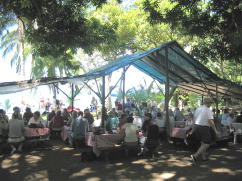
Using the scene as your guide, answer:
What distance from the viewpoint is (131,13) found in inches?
815

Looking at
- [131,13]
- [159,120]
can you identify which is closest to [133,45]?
[131,13]

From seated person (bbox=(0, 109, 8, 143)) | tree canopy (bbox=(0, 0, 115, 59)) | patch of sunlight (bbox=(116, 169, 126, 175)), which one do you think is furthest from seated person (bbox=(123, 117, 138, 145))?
seated person (bbox=(0, 109, 8, 143))

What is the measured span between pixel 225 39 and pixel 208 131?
5329mm

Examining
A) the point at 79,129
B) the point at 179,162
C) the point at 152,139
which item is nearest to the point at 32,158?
the point at 79,129

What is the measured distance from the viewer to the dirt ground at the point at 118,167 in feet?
17.3

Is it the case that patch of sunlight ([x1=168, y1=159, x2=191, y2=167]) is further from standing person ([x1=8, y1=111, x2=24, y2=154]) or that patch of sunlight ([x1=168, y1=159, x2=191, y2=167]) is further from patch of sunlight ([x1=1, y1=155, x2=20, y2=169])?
standing person ([x1=8, y1=111, x2=24, y2=154])

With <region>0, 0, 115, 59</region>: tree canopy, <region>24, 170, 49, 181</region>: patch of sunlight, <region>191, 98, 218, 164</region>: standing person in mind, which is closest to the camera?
<region>24, 170, 49, 181</region>: patch of sunlight

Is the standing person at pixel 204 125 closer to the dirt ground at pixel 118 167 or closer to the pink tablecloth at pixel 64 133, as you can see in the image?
the dirt ground at pixel 118 167

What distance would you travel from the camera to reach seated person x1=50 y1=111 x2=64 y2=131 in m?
9.78

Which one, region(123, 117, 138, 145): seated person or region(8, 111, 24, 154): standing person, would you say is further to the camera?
region(8, 111, 24, 154): standing person

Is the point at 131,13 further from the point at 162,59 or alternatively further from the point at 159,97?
the point at 162,59

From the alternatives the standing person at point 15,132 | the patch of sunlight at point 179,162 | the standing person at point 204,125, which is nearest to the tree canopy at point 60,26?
the standing person at point 15,132

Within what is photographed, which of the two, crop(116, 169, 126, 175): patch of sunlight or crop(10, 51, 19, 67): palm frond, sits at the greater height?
crop(10, 51, 19, 67): palm frond

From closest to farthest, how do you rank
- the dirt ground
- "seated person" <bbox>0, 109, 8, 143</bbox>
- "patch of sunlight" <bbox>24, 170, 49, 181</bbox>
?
"patch of sunlight" <bbox>24, 170, 49, 181</bbox> → the dirt ground → "seated person" <bbox>0, 109, 8, 143</bbox>
